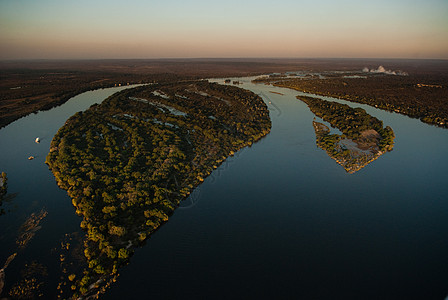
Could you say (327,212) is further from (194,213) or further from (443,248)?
(194,213)

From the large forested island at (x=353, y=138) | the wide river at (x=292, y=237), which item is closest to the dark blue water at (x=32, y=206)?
the wide river at (x=292, y=237)

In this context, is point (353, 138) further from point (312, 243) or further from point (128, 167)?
point (128, 167)

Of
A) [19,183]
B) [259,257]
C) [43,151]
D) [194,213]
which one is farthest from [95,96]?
[259,257]

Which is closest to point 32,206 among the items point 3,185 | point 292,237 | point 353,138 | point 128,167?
point 3,185

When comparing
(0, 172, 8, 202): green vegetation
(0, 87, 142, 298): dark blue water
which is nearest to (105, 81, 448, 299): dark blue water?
(0, 87, 142, 298): dark blue water

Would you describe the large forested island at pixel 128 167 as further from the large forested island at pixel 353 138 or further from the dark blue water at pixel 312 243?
the large forested island at pixel 353 138

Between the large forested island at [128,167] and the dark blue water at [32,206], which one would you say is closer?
the dark blue water at [32,206]

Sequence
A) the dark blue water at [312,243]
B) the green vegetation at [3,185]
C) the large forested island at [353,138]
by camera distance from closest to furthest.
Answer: the dark blue water at [312,243], the green vegetation at [3,185], the large forested island at [353,138]
